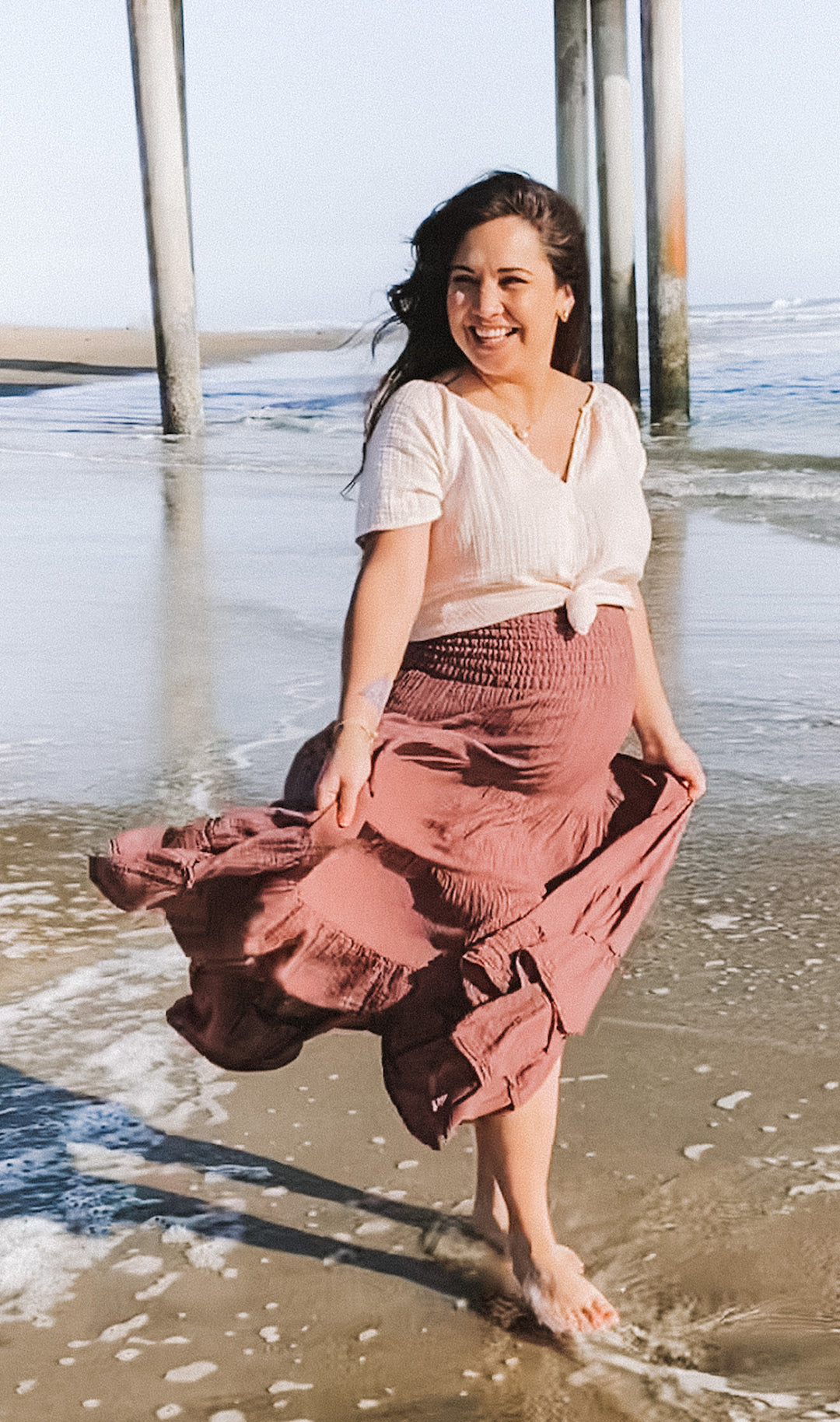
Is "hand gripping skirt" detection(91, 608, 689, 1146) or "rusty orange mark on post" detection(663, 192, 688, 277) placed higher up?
"rusty orange mark on post" detection(663, 192, 688, 277)

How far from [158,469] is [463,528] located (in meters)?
10.8

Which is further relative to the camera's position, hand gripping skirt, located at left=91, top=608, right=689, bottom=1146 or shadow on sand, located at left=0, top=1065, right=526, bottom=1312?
shadow on sand, located at left=0, top=1065, right=526, bottom=1312

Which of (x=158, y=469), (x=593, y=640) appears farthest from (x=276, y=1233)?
(x=158, y=469)

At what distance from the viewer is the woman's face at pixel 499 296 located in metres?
2.39

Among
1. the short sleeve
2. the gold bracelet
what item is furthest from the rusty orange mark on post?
the gold bracelet

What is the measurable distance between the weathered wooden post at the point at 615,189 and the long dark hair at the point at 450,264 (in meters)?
13.7

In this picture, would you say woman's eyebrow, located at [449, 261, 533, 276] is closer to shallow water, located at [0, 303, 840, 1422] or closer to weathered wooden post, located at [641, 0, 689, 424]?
shallow water, located at [0, 303, 840, 1422]

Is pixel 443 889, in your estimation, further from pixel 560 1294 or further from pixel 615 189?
pixel 615 189

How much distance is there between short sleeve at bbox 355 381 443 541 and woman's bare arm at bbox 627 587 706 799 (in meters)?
0.40

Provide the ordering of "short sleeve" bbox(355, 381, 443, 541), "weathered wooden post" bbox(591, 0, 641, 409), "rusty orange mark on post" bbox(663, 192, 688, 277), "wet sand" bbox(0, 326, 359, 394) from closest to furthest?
"short sleeve" bbox(355, 381, 443, 541) → "rusty orange mark on post" bbox(663, 192, 688, 277) → "weathered wooden post" bbox(591, 0, 641, 409) → "wet sand" bbox(0, 326, 359, 394)

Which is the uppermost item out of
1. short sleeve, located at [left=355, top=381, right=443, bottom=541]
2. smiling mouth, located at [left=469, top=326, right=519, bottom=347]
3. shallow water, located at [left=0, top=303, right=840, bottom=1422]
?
smiling mouth, located at [left=469, top=326, right=519, bottom=347]

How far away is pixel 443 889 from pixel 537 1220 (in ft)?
1.50

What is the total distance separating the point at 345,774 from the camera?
222 centimetres

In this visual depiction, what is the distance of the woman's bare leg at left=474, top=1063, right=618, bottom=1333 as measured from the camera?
2350 millimetres
